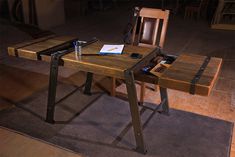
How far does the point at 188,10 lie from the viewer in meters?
7.08

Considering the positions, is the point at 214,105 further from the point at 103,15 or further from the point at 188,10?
the point at 103,15

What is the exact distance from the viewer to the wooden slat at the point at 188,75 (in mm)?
1528

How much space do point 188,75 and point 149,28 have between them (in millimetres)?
1076

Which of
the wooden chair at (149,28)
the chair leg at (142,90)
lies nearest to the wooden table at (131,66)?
the chair leg at (142,90)

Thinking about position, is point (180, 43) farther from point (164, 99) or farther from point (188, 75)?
point (188, 75)

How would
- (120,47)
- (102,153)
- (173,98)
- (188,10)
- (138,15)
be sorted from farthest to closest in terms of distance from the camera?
(188,10)
(173,98)
(138,15)
(120,47)
(102,153)

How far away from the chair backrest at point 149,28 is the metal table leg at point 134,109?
905 mm

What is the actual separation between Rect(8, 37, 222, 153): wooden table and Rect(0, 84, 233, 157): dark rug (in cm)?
17

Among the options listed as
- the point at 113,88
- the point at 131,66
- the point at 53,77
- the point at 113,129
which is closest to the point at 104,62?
the point at 131,66

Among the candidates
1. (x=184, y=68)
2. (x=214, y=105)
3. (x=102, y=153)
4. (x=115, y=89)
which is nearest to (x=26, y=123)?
(x=102, y=153)

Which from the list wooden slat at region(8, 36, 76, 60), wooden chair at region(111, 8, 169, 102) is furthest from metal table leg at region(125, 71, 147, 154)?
wooden slat at region(8, 36, 76, 60)

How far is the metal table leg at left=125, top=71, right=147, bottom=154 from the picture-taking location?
172cm

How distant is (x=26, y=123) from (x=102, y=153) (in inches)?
33.5

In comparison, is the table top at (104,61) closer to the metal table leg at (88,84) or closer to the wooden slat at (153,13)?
the wooden slat at (153,13)
